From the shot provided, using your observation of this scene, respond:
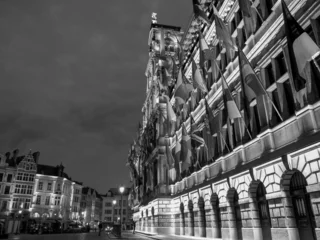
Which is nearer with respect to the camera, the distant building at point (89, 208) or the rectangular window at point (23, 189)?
the rectangular window at point (23, 189)

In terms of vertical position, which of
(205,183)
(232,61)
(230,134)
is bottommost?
(205,183)

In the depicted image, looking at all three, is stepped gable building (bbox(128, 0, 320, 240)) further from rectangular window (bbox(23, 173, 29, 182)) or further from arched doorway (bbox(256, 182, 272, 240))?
rectangular window (bbox(23, 173, 29, 182))

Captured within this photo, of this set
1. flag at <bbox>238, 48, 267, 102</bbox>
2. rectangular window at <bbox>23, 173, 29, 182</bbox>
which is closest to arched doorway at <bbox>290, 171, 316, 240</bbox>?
flag at <bbox>238, 48, 267, 102</bbox>

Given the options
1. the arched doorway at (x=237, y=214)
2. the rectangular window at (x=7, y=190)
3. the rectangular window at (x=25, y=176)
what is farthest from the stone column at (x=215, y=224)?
the rectangular window at (x=25, y=176)

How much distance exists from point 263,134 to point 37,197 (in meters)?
70.5

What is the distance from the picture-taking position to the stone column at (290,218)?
12.1m

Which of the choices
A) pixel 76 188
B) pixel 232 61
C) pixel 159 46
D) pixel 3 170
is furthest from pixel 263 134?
pixel 76 188

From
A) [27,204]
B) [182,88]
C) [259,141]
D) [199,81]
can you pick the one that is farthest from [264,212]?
[27,204]

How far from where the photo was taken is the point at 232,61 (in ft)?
63.6

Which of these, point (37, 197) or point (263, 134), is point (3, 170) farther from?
point (263, 134)

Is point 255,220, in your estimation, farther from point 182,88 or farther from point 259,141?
point 182,88

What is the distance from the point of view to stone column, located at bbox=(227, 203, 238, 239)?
17.4 meters

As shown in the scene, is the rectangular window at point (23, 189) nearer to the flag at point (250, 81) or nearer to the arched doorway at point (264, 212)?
the arched doorway at point (264, 212)

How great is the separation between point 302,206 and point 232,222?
21.4ft
